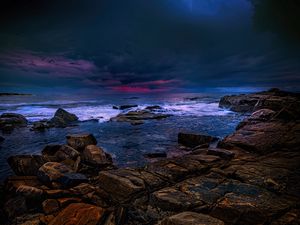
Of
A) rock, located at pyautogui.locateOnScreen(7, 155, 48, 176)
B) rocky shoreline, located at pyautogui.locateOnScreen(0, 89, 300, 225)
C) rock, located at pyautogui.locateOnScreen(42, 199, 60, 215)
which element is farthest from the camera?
rock, located at pyautogui.locateOnScreen(7, 155, 48, 176)

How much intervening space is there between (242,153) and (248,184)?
8.60ft

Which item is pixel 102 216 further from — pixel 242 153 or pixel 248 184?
pixel 242 153

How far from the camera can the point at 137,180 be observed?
16.0ft

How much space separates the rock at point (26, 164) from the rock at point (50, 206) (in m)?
2.36

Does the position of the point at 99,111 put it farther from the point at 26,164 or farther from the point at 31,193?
the point at 31,193

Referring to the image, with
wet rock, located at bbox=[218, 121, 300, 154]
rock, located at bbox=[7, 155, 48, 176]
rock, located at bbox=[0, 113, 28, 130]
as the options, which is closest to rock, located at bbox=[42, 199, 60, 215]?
rock, located at bbox=[7, 155, 48, 176]

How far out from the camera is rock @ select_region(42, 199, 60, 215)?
4516mm

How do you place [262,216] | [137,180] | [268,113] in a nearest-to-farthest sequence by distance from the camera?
[262,216] → [137,180] → [268,113]

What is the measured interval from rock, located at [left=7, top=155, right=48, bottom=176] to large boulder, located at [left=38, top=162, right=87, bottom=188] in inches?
35.4

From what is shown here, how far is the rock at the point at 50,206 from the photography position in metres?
4.52

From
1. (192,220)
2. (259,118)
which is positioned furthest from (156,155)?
(259,118)

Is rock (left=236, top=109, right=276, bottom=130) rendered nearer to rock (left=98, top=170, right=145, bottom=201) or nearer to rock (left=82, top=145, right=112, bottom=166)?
rock (left=82, top=145, right=112, bottom=166)

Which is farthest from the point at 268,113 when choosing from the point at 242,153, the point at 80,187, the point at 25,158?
the point at 25,158

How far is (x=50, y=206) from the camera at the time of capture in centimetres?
462
